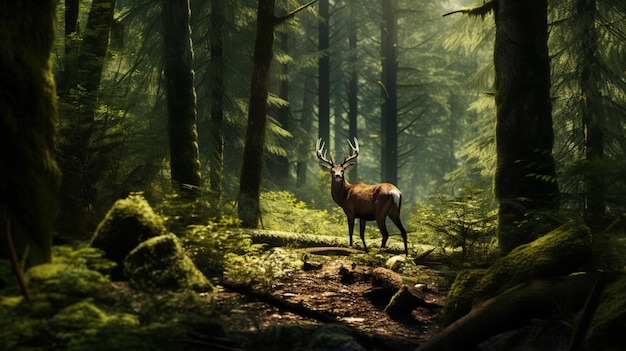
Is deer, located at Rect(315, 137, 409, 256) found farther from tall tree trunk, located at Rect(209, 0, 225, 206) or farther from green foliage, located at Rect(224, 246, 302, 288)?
tall tree trunk, located at Rect(209, 0, 225, 206)

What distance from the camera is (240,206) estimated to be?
1319 cm

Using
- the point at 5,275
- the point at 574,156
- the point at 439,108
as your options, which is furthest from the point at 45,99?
the point at 439,108

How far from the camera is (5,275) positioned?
4.35m

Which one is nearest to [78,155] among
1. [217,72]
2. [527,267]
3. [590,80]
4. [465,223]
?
[465,223]

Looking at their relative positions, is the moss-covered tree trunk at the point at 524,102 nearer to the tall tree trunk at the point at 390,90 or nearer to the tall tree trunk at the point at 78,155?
the tall tree trunk at the point at 78,155

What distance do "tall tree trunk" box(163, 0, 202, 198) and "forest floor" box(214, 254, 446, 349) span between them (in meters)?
3.69

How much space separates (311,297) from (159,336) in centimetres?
381

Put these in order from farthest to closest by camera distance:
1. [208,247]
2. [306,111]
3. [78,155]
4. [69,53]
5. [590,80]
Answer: [306,111] → [590,80] → [69,53] → [78,155] → [208,247]

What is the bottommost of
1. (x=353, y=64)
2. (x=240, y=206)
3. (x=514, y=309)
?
(x=514, y=309)

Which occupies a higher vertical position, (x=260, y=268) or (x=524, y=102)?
(x=524, y=102)

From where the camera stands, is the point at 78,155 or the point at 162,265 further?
the point at 78,155

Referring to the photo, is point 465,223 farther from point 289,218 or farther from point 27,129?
point 289,218

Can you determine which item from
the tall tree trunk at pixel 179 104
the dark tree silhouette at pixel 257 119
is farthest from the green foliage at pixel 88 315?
the dark tree silhouette at pixel 257 119

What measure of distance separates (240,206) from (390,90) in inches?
728
